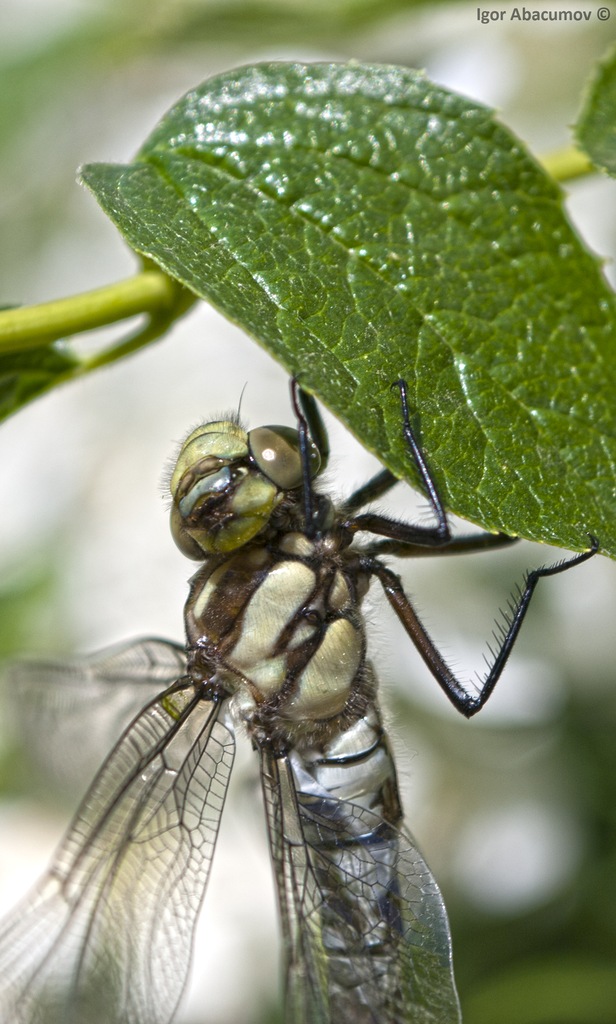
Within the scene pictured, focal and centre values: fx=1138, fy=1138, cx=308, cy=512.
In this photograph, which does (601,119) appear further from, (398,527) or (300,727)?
(300,727)

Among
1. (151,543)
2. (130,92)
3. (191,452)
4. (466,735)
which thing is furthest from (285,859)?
(130,92)

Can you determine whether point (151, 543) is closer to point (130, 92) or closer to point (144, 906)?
point (144, 906)

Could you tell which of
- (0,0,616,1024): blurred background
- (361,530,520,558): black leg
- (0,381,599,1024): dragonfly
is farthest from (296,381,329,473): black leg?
(0,0,616,1024): blurred background

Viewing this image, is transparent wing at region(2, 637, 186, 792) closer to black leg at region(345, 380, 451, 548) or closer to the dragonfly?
the dragonfly

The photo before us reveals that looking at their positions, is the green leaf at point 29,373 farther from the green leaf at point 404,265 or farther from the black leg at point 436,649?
the black leg at point 436,649

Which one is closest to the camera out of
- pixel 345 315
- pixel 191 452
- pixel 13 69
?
pixel 345 315

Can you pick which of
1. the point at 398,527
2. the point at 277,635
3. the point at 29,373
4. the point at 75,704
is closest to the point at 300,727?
the point at 277,635

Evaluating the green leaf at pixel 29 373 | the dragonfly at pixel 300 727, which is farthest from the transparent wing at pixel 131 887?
the green leaf at pixel 29 373
